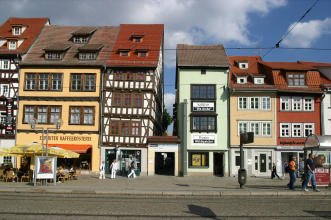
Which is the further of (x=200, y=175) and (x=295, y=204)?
(x=200, y=175)

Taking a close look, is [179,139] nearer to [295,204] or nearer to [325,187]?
[325,187]

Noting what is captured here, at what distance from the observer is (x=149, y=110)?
33625 mm

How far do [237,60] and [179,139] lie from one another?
40.1 feet

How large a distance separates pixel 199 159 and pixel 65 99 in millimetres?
14836

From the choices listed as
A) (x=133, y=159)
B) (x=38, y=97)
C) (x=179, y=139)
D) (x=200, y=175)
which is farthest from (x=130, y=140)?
(x=38, y=97)

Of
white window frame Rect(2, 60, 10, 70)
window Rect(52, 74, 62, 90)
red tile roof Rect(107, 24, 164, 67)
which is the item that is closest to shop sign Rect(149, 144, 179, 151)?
red tile roof Rect(107, 24, 164, 67)

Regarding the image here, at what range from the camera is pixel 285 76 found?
34812 millimetres

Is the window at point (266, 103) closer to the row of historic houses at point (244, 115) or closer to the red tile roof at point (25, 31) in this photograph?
the row of historic houses at point (244, 115)

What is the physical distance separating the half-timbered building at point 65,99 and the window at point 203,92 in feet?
31.4

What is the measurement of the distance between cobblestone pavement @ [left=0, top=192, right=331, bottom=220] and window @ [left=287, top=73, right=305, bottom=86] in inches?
869

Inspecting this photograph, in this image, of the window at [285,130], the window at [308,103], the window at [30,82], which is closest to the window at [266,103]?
the window at [285,130]

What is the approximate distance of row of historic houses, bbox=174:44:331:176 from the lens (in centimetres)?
3328

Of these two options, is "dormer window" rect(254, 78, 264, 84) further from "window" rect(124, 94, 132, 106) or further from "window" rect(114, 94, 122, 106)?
"window" rect(114, 94, 122, 106)

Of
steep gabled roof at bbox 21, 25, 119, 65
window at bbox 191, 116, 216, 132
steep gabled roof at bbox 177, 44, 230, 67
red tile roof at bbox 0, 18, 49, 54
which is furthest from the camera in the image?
red tile roof at bbox 0, 18, 49, 54
